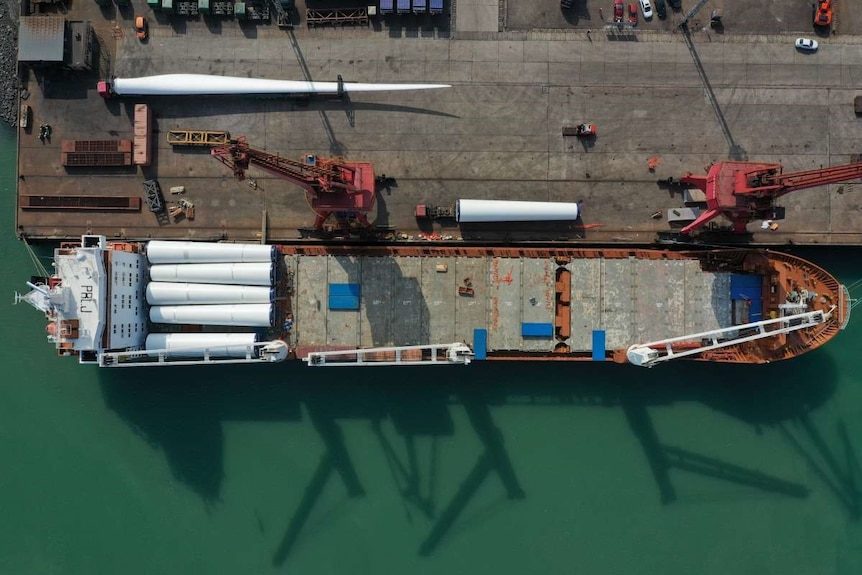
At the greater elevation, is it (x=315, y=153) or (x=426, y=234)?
A: (x=315, y=153)

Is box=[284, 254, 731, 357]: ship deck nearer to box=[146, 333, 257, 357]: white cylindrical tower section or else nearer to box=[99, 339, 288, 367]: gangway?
box=[99, 339, 288, 367]: gangway

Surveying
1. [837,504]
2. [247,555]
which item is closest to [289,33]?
[247,555]

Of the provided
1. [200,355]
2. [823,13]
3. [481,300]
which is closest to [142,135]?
[200,355]

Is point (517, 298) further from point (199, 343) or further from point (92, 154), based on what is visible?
point (92, 154)

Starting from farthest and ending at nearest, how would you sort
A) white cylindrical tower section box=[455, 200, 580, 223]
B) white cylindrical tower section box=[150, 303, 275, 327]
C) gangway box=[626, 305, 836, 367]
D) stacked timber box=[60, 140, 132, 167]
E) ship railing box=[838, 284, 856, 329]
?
stacked timber box=[60, 140, 132, 167], white cylindrical tower section box=[455, 200, 580, 223], white cylindrical tower section box=[150, 303, 275, 327], ship railing box=[838, 284, 856, 329], gangway box=[626, 305, 836, 367]

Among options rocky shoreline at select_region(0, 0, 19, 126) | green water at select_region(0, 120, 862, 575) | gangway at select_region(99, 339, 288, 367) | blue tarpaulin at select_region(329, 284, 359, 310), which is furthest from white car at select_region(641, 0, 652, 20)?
rocky shoreline at select_region(0, 0, 19, 126)

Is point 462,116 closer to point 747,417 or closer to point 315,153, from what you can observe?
point 315,153
